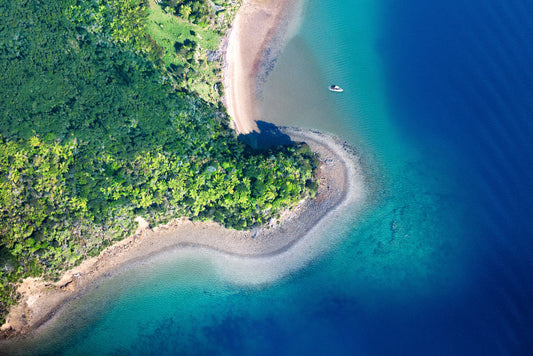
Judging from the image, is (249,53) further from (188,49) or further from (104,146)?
(104,146)

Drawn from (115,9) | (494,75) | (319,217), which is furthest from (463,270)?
(115,9)

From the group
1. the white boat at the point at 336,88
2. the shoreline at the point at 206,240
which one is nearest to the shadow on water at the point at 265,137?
the shoreline at the point at 206,240

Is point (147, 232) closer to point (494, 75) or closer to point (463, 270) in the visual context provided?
point (463, 270)

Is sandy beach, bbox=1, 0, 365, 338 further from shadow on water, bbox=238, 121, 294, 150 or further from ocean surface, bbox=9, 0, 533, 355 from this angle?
ocean surface, bbox=9, 0, 533, 355

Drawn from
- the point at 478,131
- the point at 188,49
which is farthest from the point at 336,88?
the point at 188,49

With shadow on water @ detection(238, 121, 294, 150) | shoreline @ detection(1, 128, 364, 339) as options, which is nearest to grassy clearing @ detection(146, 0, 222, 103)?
shadow on water @ detection(238, 121, 294, 150)

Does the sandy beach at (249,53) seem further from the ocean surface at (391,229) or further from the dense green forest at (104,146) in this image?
the dense green forest at (104,146)
